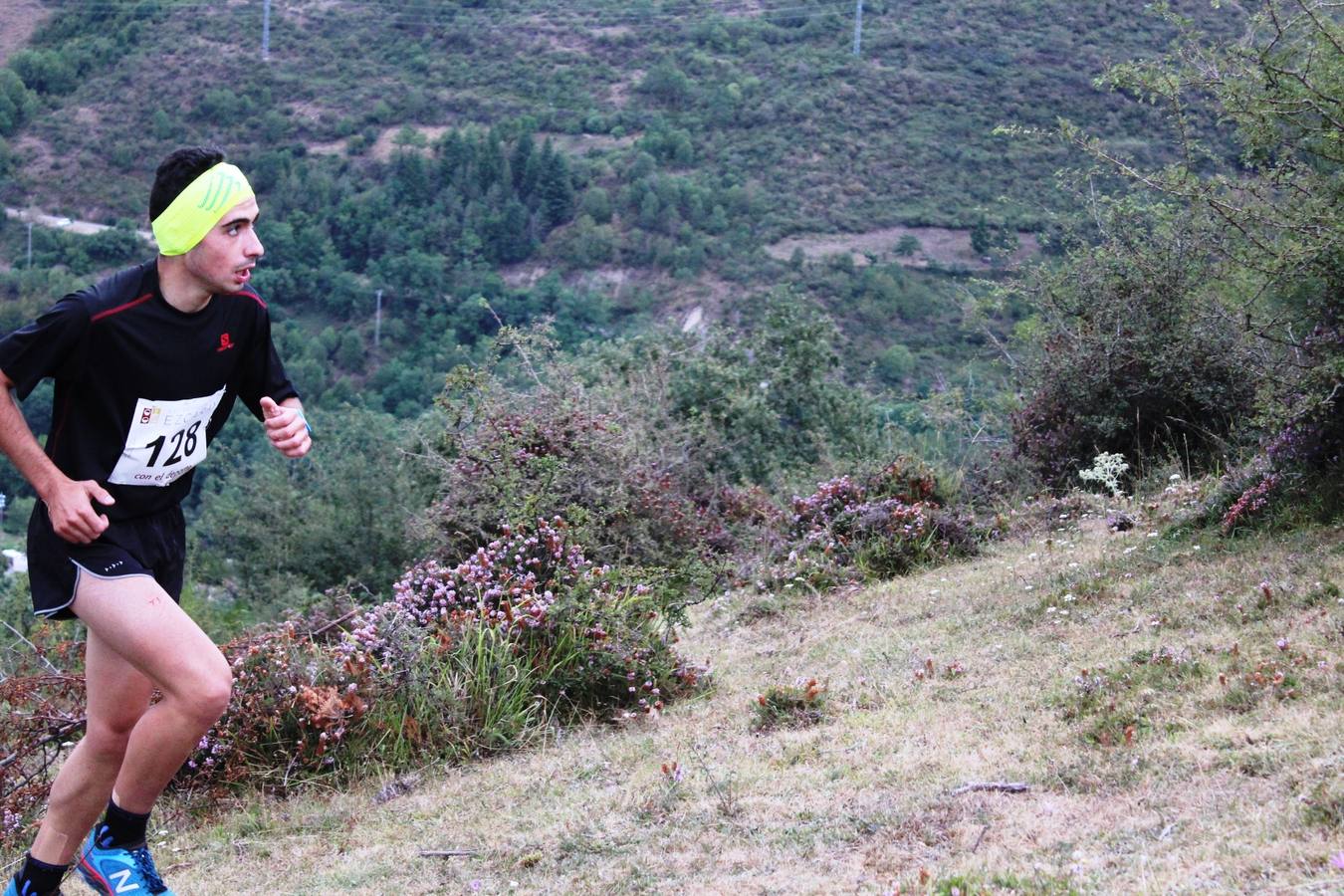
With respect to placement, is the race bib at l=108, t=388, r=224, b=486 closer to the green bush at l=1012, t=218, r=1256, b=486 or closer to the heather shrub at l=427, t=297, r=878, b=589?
the heather shrub at l=427, t=297, r=878, b=589

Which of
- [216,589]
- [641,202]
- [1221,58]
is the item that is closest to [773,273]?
[641,202]

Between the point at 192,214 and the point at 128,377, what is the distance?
18.8 inches

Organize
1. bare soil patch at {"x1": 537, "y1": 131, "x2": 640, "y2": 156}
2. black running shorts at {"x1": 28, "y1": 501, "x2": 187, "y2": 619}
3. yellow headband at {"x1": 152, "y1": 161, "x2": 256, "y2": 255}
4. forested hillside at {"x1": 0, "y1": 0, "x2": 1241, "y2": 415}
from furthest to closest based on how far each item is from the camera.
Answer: bare soil patch at {"x1": 537, "y1": 131, "x2": 640, "y2": 156}, forested hillside at {"x1": 0, "y1": 0, "x2": 1241, "y2": 415}, yellow headband at {"x1": 152, "y1": 161, "x2": 256, "y2": 255}, black running shorts at {"x1": 28, "y1": 501, "x2": 187, "y2": 619}

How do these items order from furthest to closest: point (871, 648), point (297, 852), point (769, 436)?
point (769, 436)
point (871, 648)
point (297, 852)

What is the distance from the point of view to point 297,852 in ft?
14.8

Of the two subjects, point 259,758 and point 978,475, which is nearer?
point 259,758

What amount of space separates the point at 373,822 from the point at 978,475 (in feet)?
21.1

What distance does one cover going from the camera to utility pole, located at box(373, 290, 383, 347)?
129ft

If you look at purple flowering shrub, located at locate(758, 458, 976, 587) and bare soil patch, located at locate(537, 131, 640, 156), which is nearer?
purple flowering shrub, located at locate(758, 458, 976, 587)

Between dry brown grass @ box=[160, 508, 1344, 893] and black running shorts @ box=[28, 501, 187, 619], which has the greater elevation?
black running shorts @ box=[28, 501, 187, 619]

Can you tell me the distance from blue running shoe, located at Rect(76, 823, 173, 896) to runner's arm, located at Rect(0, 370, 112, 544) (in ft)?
2.95


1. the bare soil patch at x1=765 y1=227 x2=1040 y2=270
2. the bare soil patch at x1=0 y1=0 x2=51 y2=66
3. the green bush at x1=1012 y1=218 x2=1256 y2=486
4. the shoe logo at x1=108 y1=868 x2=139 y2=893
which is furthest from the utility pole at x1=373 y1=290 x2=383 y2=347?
the shoe logo at x1=108 y1=868 x2=139 y2=893

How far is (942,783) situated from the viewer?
4.09 metres

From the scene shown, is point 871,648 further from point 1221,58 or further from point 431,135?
point 431,135
